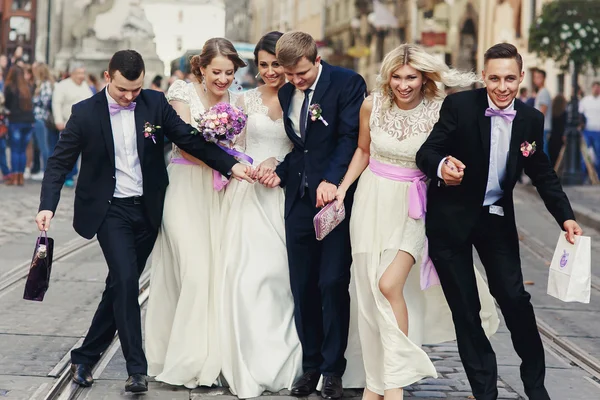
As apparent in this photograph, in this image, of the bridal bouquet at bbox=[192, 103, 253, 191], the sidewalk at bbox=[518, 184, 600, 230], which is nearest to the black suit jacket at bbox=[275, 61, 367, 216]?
the bridal bouquet at bbox=[192, 103, 253, 191]

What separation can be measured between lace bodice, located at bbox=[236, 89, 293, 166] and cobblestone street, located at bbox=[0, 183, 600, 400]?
4.46 ft

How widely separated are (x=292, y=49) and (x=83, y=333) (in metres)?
2.80

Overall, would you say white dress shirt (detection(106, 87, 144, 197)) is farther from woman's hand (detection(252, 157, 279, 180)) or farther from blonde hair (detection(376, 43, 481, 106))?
blonde hair (detection(376, 43, 481, 106))

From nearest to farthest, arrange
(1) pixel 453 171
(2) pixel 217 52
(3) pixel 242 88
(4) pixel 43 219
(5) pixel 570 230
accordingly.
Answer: (1) pixel 453 171
(5) pixel 570 230
(4) pixel 43 219
(2) pixel 217 52
(3) pixel 242 88

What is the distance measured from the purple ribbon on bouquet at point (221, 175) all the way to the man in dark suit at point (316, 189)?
250mm

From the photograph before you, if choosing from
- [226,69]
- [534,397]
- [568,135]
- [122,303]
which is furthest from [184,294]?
[568,135]

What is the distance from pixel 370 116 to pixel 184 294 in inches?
57.3

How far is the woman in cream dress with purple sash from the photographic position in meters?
5.68

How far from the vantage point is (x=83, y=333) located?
7.71 meters

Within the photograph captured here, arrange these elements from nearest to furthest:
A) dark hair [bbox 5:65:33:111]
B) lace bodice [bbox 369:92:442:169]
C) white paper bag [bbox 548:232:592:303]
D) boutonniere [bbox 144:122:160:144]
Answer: white paper bag [bbox 548:232:592:303]
lace bodice [bbox 369:92:442:169]
boutonniere [bbox 144:122:160:144]
dark hair [bbox 5:65:33:111]

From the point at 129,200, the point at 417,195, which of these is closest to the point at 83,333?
the point at 129,200

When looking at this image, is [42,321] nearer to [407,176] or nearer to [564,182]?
[407,176]

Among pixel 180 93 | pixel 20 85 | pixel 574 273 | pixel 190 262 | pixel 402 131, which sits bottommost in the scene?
pixel 190 262

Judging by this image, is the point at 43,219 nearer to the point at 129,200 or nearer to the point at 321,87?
the point at 129,200
